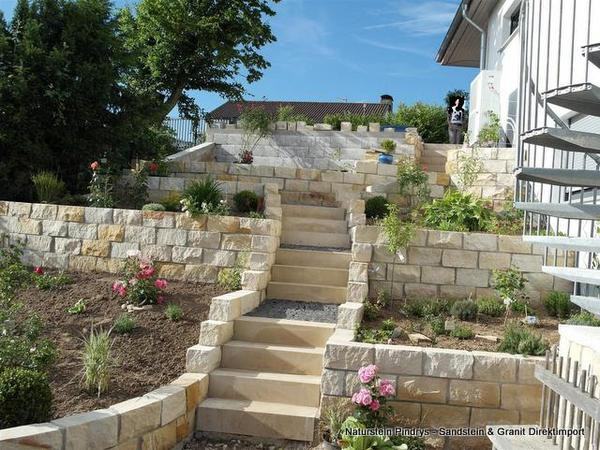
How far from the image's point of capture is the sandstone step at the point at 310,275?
6816 millimetres

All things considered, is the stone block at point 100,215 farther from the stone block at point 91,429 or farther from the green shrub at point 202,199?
the stone block at point 91,429

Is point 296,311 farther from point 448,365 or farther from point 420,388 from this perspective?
point 448,365

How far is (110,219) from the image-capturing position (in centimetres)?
746

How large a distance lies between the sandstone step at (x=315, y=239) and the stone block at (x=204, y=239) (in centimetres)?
111

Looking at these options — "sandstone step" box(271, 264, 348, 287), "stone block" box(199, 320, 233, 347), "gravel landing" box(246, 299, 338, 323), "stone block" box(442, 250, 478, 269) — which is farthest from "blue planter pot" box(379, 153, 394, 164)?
"stone block" box(199, 320, 233, 347)

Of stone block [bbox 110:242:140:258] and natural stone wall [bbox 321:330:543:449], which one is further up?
stone block [bbox 110:242:140:258]

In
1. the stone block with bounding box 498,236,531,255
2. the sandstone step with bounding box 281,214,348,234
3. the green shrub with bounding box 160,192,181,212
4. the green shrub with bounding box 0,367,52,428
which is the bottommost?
the green shrub with bounding box 0,367,52,428

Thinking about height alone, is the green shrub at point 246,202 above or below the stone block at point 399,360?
above

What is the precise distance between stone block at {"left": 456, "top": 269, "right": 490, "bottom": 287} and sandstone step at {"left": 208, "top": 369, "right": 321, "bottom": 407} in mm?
2337

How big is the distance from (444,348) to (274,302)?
2226 millimetres

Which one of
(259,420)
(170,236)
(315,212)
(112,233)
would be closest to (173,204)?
(170,236)

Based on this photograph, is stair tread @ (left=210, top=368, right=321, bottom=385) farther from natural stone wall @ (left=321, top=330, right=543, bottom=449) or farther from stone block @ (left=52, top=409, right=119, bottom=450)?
stone block @ (left=52, top=409, right=119, bottom=450)

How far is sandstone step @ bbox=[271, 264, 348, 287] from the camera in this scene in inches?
268

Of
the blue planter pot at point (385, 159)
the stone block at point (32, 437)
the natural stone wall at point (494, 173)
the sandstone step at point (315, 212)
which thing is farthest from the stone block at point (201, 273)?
the blue planter pot at point (385, 159)
